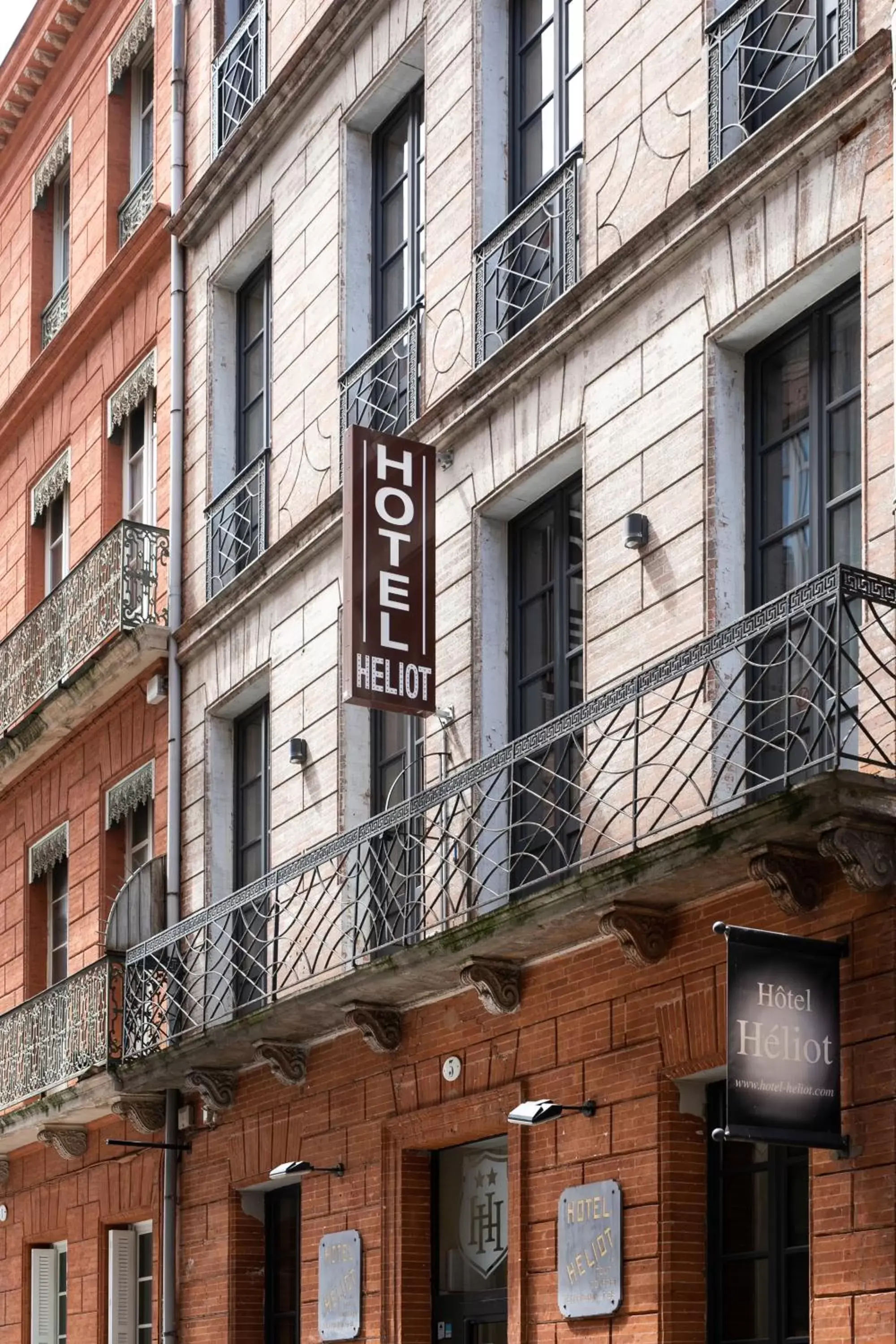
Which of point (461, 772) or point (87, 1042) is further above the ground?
point (461, 772)

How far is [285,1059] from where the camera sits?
16938mm

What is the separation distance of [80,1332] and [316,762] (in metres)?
6.52

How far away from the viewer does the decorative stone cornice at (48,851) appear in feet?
75.6

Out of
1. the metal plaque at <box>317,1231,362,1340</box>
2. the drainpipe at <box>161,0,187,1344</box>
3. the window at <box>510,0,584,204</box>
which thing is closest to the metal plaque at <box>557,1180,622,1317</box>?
the metal plaque at <box>317,1231,362,1340</box>

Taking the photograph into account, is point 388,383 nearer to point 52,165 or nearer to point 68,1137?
point 68,1137

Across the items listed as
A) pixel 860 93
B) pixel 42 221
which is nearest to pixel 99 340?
pixel 42 221

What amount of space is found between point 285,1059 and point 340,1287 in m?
1.71

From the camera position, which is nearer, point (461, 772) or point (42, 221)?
point (461, 772)

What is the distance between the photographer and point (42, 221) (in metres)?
26.8

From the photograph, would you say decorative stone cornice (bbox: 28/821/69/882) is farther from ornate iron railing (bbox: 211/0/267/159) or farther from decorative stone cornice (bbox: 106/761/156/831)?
ornate iron railing (bbox: 211/0/267/159)

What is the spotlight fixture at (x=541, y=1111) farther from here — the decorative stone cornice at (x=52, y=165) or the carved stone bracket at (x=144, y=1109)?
the decorative stone cornice at (x=52, y=165)

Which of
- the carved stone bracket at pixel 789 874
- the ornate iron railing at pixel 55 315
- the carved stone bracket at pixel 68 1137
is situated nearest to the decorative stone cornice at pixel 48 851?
the carved stone bracket at pixel 68 1137

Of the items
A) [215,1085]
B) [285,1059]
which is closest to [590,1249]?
[285,1059]

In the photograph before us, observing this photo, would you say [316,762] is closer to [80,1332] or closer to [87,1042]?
[87,1042]
